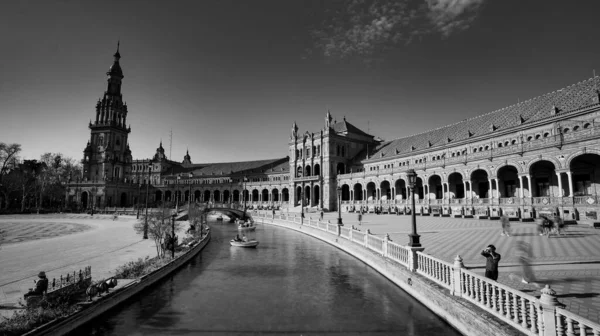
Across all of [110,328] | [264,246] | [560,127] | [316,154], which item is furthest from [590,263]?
[316,154]

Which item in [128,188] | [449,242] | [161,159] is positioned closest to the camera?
[449,242]

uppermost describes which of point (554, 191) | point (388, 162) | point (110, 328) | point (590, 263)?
point (388, 162)

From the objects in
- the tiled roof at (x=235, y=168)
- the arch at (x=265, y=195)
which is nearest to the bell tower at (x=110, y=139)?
the tiled roof at (x=235, y=168)

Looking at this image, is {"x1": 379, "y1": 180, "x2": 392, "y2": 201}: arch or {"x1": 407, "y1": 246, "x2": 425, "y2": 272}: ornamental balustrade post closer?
{"x1": 407, "y1": 246, "x2": 425, "y2": 272}: ornamental balustrade post

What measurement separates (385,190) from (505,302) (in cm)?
5671

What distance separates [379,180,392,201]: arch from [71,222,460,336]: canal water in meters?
42.8

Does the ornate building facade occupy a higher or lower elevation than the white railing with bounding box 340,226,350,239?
higher

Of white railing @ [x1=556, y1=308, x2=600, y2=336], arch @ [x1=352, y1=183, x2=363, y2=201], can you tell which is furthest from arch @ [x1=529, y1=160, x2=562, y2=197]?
white railing @ [x1=556, y1=308, x2=600, y2=336]

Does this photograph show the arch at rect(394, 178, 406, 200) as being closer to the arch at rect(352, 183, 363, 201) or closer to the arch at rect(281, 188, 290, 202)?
the arch at rect(352, 183, 363, 201)

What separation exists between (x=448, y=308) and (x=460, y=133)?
50038 mm

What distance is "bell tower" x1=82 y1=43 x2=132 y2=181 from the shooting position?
105 m

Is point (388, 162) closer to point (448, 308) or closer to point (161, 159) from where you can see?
point (448, 308)

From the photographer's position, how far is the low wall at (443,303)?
7.82 metres

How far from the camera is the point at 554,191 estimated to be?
35812mm
